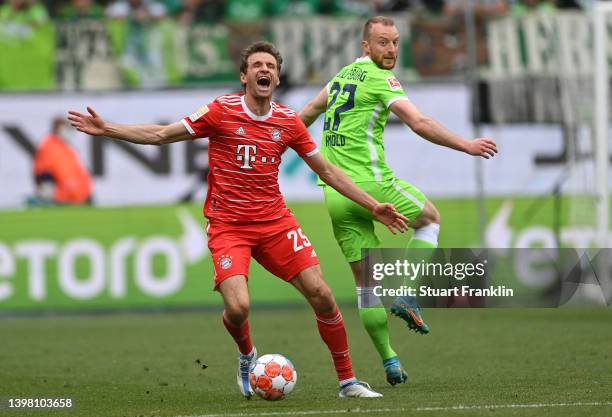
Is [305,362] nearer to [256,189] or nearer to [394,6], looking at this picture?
[256,189]

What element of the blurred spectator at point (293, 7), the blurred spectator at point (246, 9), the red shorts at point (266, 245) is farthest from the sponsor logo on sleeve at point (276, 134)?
the blurred spectator at point (293, 7)

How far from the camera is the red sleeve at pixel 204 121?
8.79 meters

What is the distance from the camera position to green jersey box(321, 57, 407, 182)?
961 centimetres

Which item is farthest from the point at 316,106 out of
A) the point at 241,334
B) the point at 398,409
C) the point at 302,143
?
the point at 398,409

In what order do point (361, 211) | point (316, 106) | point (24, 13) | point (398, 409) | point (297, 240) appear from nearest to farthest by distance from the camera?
point (398, 409), point (297, 240), point (361, 211), point (316, 106), point (24, 13)

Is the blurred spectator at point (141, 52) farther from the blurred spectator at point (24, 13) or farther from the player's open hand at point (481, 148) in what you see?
A: the player's open hand at point (481, 148)

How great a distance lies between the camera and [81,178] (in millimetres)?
19719

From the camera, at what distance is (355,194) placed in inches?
345

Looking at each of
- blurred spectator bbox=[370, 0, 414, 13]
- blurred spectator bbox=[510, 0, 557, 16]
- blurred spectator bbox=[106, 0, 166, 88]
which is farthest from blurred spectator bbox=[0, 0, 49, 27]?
blurred spectator bbox=[510, 0, 557, 16]

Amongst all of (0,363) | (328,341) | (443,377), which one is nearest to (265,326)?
(0,363)

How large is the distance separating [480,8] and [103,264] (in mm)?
7549

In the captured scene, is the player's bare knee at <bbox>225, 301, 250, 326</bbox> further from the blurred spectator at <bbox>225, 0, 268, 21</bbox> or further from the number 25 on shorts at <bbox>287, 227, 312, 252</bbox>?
the blurred spectator at <bbox>225, 0, 268, 21</bbox>

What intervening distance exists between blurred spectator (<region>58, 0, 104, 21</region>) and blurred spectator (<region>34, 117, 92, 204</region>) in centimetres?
215

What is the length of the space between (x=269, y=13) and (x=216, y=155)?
13.1m
